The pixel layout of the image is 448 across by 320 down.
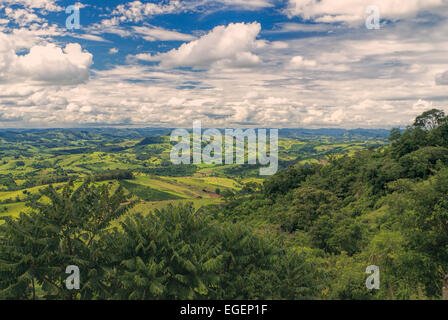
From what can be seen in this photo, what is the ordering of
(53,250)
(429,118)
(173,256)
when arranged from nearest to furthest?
(173,256) → (53,250) → (429,118)

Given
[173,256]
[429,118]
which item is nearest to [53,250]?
[173,256]

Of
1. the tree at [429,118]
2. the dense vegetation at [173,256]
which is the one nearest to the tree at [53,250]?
the dense vegetation at [173,256]

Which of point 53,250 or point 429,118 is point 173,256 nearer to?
point 53,250

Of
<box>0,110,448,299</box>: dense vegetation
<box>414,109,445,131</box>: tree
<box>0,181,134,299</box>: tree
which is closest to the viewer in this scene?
<box>0,181,134,299</box>: tree

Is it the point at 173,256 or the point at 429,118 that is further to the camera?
the point at 429,118

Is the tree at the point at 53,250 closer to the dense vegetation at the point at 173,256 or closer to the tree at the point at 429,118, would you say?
the dense vegetation at the point at 173,256

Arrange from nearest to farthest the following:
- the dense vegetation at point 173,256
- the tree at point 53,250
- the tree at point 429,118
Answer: the tree at point 53,250, the dense vegetation at point 173,256, the tree at point 429,118

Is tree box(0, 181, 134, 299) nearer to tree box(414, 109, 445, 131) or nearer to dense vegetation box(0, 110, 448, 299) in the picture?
dense vegetation box(0, 110, 448, 299)

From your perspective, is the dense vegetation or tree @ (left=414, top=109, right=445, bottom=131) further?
tree @ (left=414, top=109, right=445, bottom=131)

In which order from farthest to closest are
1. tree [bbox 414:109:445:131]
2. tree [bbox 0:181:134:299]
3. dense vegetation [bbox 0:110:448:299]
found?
tree [bbox 414:109:445:131] → dense vegetation [bbox 0:110:448:299] → tree [bbox 0:181:134:299]

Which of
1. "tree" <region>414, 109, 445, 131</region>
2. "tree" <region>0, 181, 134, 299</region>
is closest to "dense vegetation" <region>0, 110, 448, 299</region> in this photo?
"tree" <region>0, 181, 134, 299</region>
